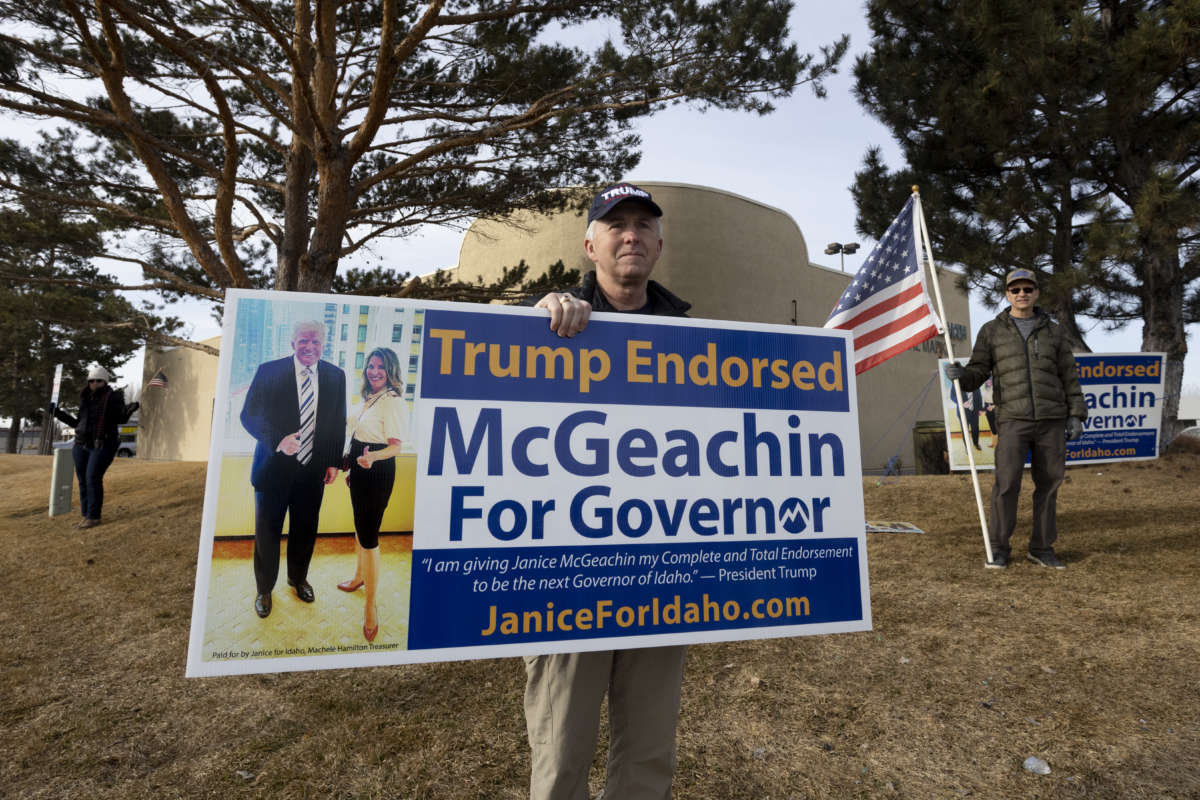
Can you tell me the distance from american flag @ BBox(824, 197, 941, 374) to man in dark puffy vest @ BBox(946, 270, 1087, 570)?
21.6 inches

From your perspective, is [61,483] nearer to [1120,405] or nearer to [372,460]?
[372,460]

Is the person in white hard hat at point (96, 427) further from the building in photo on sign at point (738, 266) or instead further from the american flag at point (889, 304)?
the building in photo on sign at point (738, 266)

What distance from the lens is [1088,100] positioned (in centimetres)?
1026

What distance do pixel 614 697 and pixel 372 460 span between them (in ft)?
2.96

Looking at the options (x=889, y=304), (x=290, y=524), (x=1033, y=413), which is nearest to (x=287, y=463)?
(x=290, y=524)

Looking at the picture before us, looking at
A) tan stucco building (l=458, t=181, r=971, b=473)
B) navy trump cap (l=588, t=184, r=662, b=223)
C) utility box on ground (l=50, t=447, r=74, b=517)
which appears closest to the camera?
navy trump cap (l=588, t=184, r=662, b=223)

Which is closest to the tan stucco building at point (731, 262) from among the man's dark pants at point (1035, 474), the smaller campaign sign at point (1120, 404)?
the smaller campaign sign at point (1120, 404)

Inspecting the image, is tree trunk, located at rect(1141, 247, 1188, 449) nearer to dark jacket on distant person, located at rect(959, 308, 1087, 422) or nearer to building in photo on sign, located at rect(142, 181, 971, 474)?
building in photo on sign, located at rect(142, 181, 971, 474)

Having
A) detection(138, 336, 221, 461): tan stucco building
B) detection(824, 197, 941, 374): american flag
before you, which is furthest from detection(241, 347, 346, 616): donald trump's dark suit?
detection(138, 336, 221, 461): tan stucco building

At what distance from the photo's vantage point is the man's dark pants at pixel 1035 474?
477 cm

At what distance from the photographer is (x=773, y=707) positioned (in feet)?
9.57

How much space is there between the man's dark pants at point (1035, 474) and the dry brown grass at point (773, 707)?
0.82 feet

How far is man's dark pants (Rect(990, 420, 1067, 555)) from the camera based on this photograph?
4.77 m

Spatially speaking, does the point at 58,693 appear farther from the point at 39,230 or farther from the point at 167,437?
the point at 167,437
